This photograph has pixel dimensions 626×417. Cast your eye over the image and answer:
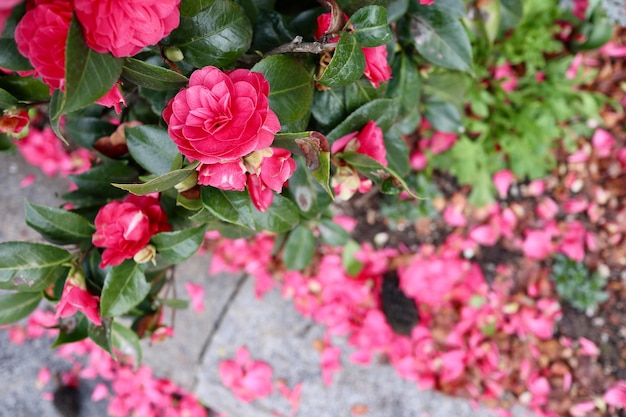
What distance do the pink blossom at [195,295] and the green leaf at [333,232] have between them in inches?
25.6

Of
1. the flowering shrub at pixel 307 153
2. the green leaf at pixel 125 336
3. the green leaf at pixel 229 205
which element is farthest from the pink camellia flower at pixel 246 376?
the green leaf at pixel 229 205

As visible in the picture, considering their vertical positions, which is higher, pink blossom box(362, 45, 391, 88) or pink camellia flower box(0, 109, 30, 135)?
pink blossom box(362, 45, 391, 88)

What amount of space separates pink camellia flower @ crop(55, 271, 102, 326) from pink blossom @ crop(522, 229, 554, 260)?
1.52m

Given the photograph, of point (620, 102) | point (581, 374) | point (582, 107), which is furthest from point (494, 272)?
point (620, 102)

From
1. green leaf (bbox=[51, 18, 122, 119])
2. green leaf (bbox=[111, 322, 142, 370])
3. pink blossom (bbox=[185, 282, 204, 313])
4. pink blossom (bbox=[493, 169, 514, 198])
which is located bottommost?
pink blossom (bbox=[185, 282, 204, 313])

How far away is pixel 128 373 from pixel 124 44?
178cm

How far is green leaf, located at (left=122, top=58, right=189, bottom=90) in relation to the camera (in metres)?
0.55

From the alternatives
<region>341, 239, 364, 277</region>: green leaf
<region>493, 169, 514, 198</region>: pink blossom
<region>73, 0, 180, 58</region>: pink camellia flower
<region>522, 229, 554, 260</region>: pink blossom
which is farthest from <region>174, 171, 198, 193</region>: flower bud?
<region>522, 229, 554, 260</region>: pink blossom

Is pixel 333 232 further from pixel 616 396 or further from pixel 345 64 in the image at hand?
pixel 616 396

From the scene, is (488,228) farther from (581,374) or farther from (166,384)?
(166,384)

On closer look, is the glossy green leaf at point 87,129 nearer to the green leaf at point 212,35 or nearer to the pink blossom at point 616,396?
the green leaf at point 212,35

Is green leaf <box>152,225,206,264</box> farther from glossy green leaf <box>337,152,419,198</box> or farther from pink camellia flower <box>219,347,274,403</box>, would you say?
pink camellia flower <box>219,347,274,403</box>

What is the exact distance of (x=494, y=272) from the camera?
1785mm

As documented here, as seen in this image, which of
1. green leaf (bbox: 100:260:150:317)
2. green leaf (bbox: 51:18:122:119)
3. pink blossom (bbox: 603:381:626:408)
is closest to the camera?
green leaf (bbox: 51:18:122:119)
